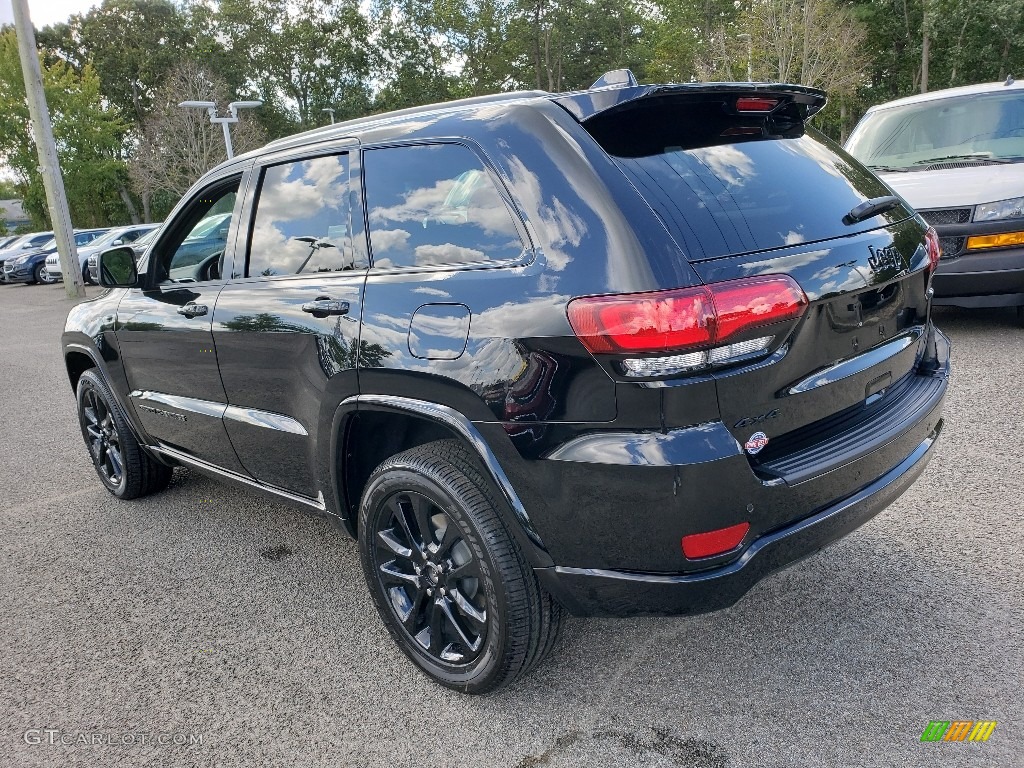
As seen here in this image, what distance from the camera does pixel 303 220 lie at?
3.00 m

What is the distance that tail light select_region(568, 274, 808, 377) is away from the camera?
1950 millimetres

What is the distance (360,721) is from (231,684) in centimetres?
56

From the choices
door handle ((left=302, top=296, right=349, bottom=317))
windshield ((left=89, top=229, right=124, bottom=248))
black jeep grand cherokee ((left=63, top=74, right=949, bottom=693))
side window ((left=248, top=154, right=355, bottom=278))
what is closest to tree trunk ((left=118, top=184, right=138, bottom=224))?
windshield ((left=89, top=229, right=124, bottom=248))

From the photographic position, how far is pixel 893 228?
256cm

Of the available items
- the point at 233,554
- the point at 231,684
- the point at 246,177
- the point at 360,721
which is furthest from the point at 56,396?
the point at 360,721

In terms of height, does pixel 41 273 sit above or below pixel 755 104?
below

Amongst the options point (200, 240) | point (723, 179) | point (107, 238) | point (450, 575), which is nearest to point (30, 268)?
point (107, 238)

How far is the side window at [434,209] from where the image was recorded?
92.1 inches

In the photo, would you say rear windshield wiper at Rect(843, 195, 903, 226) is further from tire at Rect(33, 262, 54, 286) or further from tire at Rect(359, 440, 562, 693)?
tire at Rect(33, 262, 54, 286)

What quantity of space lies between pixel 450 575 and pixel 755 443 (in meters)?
1.04

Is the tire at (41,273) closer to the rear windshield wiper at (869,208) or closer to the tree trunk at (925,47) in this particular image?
the rear windshield wiper at (869,208)

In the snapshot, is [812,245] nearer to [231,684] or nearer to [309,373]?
[309,373]

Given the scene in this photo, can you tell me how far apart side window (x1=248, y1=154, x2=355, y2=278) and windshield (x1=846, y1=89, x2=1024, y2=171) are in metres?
5.44

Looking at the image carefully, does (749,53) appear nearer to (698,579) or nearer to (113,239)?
(113,239)
